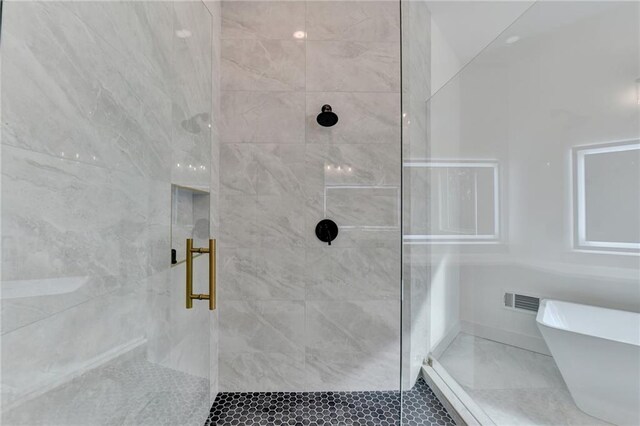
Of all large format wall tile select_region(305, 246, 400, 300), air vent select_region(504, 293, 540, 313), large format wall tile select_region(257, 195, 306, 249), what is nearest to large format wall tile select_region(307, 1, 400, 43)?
Answer: large format wall tile select_region(257, 195, 306, 249)

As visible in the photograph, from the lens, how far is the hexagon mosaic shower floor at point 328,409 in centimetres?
140

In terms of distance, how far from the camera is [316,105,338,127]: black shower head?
1.58 meters

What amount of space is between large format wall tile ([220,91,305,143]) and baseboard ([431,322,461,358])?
1428 mm

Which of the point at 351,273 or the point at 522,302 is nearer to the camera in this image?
the point at 522,302

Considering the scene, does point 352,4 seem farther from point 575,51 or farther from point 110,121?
point 110,121

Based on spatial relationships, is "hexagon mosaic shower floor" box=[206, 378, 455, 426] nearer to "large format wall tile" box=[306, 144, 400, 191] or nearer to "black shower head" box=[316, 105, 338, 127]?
"large format wall tile" box=[306, 144, 400, 191]

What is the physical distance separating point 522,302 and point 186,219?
→ 67.6 inches

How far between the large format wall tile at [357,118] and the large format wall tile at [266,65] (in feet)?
0.55

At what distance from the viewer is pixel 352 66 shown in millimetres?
1653

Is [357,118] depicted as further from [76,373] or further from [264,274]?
[76,373]

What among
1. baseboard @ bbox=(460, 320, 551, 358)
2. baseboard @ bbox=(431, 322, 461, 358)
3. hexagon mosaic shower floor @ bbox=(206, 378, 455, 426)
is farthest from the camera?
baseboard @ bbox=(431, 322, 461, 358)

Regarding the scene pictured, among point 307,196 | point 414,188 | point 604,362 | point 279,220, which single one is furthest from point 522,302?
point 279,220

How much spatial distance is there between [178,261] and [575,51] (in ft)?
6.64

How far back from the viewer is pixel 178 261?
108 centimetres
